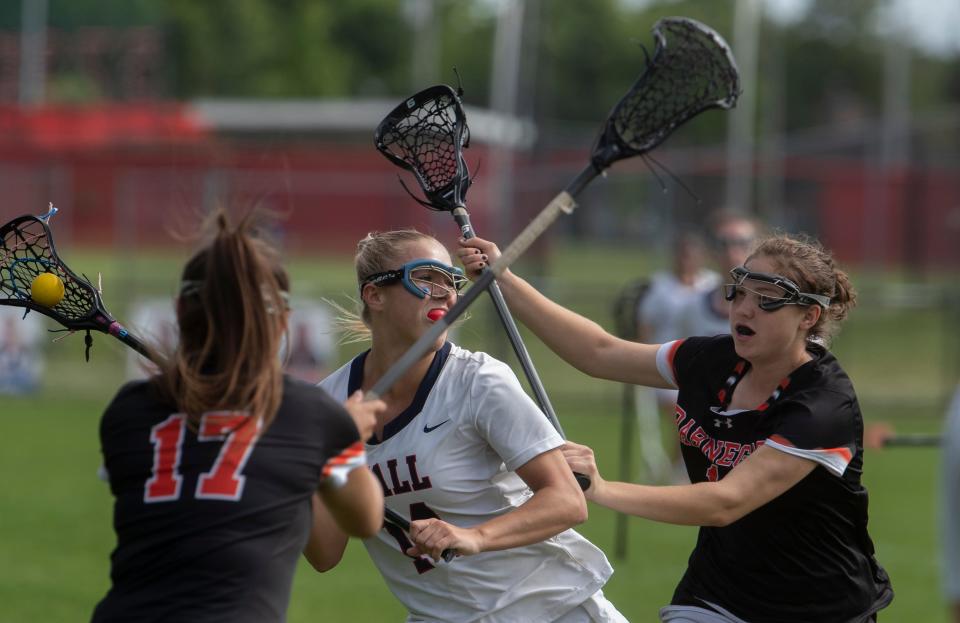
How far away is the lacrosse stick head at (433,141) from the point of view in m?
4.89

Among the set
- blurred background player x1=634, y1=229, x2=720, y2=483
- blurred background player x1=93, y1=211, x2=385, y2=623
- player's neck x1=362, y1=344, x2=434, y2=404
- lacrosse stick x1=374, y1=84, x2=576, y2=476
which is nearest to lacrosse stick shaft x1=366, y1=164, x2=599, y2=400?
player's neck x1=362, y1=344, x2=434, y2=404

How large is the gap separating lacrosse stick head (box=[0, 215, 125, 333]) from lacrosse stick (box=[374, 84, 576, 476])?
118 cm

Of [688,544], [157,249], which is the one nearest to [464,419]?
[688,544]

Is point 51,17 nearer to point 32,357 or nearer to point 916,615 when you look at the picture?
point 32,357

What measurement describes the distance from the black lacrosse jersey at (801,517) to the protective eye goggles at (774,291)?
8.1 inches

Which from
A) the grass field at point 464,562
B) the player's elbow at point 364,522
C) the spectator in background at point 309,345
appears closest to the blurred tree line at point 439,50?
the grass field at point 464,562

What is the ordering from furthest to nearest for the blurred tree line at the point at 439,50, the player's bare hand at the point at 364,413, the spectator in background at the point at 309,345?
the blurred tree line at the point at 439,50 < the spectator in background at the point at 309,345 < the player's bare hand at the point at 364,413

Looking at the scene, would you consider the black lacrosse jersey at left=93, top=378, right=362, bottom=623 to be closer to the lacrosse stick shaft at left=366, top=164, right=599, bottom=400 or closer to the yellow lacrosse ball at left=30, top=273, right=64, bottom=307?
the lacrosse stick shaft at left=366, top=164, right=599, bottom=400

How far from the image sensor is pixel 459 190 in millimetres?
4930

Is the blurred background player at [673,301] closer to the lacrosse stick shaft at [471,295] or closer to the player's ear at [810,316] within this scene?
the lacrosse stick shaft at [471,295]

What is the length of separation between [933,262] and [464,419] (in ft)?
84.1

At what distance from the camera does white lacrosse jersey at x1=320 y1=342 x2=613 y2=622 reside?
416cm

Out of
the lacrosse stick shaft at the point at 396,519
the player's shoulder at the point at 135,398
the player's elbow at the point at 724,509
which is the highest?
the player's shoulder at the point at 135,398

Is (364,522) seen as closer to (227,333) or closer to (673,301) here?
(227,333)
